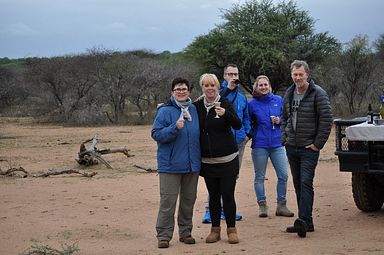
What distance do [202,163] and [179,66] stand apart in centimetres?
2407

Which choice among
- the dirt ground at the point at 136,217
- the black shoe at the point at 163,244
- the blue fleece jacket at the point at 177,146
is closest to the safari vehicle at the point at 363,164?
the dirt ground at the point at 136,217

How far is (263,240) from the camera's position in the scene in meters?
5.72

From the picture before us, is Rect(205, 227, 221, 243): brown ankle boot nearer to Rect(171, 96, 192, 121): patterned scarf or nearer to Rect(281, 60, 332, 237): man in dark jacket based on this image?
Rect(281, 60, 332, 237): man in dark jacket

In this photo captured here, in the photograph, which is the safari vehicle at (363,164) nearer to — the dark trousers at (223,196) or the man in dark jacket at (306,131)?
the man in dark jacket at (306,131)

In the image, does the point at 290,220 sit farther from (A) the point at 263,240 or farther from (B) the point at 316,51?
(B) the point at 316,51

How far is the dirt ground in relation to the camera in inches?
218

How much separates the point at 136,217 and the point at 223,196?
67.4 inches

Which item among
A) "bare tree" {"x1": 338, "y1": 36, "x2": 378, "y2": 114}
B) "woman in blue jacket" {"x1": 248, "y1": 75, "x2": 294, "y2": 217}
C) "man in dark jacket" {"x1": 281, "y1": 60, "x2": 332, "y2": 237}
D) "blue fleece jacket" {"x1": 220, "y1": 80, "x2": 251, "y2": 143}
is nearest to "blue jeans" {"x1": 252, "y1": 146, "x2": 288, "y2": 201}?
"woman in blue jacket" {"x1": 248, "y1": 75, "x2": 294, "y2": 217}

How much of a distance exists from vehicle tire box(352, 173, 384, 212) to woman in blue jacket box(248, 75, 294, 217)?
0.76m

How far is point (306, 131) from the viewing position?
586 cm

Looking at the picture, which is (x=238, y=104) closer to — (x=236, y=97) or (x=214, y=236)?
(x=236, y=97)

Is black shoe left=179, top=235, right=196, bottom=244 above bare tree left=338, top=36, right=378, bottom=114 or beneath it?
beneath

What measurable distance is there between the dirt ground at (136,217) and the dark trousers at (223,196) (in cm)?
25

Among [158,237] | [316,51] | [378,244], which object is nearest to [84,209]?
[158,237]
